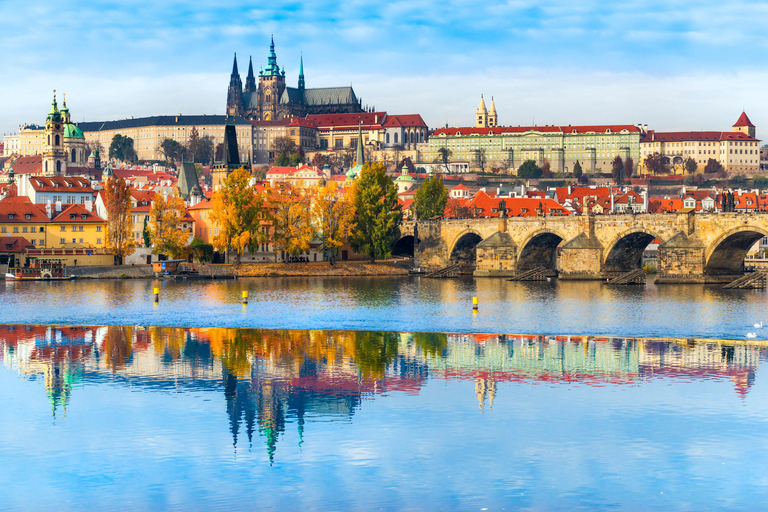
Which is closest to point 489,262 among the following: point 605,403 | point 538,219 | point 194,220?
point 538,219

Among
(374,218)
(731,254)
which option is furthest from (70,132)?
(731,254)

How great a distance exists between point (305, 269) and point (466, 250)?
46.8 ft

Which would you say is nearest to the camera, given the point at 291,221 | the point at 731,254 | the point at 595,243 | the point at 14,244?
the point at 731,254

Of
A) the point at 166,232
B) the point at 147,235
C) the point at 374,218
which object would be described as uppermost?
the point at 374,218

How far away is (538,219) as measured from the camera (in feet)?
252

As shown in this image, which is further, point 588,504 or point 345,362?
point 345,362

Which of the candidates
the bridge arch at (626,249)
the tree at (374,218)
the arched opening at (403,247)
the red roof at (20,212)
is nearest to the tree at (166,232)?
the red roof at (20,212)

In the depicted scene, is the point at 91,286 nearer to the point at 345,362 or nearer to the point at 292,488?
the point at 345,362

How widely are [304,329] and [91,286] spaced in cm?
2897

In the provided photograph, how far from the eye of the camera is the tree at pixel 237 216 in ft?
261

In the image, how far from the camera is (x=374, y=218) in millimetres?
85125

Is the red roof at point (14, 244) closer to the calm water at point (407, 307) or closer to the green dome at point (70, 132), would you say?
the calm water at point (407, 307)

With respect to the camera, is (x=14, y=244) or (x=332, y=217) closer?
(x=14, y=244)

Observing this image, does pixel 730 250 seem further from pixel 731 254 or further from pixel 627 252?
pixel 627 252
